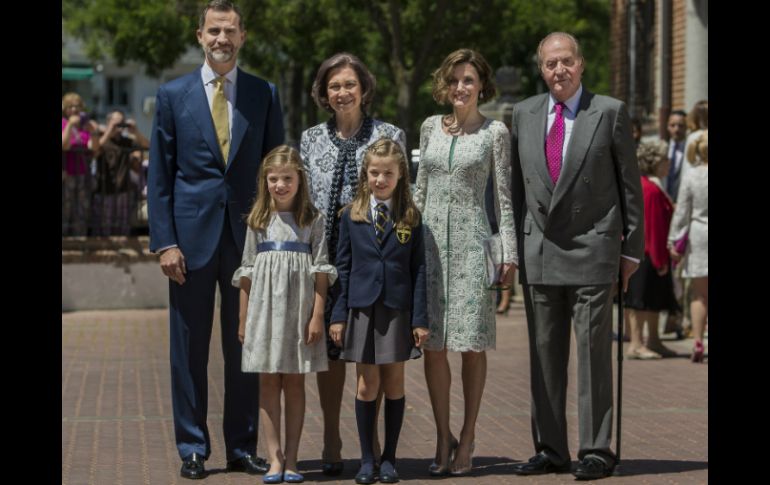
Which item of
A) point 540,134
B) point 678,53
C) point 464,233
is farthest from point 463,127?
point 678,53

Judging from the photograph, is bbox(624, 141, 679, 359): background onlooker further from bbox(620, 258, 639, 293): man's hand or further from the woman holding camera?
the woman holding camera

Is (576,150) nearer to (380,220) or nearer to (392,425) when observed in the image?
(380,220)

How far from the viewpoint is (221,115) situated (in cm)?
768

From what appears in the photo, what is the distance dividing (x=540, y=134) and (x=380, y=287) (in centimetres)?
110

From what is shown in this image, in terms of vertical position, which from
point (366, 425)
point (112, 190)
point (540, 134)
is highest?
point (540, 134)

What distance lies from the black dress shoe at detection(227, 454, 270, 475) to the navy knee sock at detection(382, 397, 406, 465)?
59cm

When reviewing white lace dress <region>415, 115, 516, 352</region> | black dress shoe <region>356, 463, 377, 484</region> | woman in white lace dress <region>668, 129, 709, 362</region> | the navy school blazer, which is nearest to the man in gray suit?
white lace dress <region>415, 115, 516, 352</region>

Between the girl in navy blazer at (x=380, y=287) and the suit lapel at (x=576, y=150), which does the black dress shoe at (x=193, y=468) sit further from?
the suit lapel at (x=576, y=150)

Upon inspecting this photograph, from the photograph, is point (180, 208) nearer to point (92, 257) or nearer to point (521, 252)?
point (521, 252)

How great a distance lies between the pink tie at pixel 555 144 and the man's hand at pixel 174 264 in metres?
1.78

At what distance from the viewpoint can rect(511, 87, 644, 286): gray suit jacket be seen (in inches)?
297

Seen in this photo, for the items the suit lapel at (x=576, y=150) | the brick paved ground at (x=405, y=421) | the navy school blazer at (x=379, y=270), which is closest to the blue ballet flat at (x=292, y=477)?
the brick paved ground at (x=405, y=421)

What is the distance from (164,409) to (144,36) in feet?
90.2
